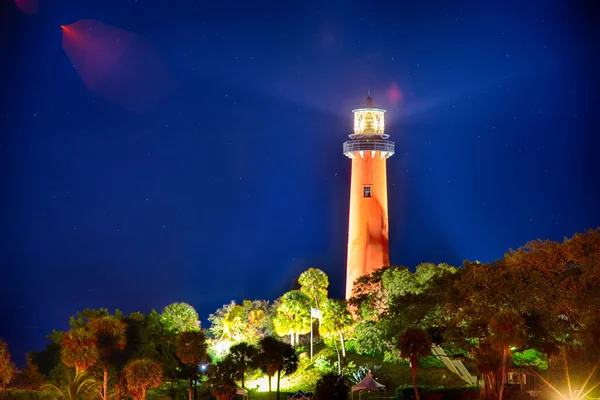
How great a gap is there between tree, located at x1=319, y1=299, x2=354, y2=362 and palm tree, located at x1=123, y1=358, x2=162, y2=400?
17.0 meters

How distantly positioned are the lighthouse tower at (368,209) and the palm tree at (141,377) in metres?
24.3

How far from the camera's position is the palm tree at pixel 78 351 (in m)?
44.1

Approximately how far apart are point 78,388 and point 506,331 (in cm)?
1684

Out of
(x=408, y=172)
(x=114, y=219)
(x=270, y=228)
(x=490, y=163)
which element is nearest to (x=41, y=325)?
(x=114, y=219)

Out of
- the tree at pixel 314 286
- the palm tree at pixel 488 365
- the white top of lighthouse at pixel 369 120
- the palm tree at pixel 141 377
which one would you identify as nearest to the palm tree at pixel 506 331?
the palm tree at pixel 488 365

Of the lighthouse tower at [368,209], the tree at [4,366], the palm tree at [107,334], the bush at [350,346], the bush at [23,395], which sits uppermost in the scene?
the lighthouse tower at [368,209]

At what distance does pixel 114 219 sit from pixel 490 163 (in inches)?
1304

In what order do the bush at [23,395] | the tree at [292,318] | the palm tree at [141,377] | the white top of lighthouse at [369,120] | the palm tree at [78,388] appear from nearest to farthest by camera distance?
the bush at [23,395] < the palm tree at [78,388] < the palm tree at [141,377] < the tree at [292,318] < the white top of lighthouse at [369,120]

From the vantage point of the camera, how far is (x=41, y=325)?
91.4 metres

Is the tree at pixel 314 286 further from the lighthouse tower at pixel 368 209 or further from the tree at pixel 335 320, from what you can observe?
the tree at pixel 335 320

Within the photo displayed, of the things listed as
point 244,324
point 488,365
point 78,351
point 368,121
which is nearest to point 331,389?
point 488,365

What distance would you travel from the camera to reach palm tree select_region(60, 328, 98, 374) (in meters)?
44.1

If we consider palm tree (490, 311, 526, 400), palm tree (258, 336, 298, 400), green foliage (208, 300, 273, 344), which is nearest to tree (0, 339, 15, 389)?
palm tree (258, 336, 298, 400)

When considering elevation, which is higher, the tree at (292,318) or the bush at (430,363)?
the tree at (292,318)
